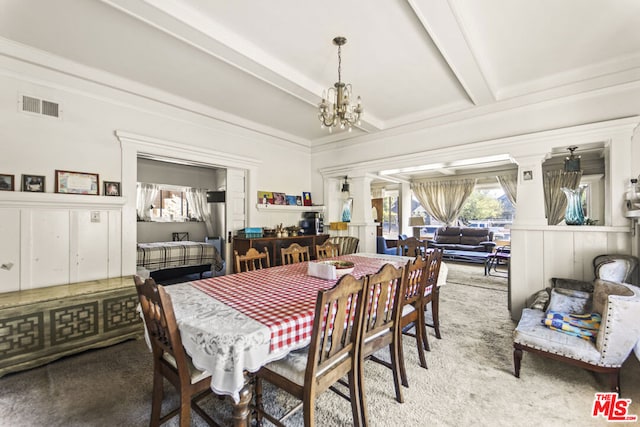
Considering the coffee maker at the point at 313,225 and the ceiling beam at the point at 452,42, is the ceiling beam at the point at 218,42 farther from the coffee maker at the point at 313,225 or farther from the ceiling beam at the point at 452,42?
the coffee maker at the point at 313,225

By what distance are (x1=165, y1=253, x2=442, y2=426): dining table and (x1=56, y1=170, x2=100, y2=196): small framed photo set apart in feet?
6.31

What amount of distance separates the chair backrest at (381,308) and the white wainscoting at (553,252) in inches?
95.0

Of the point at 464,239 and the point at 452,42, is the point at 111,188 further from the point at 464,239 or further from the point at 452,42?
the point at 464,239

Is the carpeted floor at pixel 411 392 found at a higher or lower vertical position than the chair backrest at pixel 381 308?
lower

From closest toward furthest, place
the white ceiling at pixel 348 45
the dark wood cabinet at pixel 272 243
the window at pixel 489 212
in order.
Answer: the white ceiling at pixel 348 45 < the dark wood cabinet at pixel 272 243 < the window at pixel 489 212

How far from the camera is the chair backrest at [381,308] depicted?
5.29 feet

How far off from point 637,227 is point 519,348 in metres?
1.81

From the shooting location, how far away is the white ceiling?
2.10m

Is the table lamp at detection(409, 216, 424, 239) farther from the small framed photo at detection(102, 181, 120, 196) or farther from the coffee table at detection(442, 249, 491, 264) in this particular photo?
the small framed photo at detection(102, 181, 120, 196)

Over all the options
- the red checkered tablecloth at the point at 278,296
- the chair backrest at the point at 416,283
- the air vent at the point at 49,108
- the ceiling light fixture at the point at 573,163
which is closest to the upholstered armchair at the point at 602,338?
the chair backrest at the point at 416,283

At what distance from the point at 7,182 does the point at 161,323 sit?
2551 mm

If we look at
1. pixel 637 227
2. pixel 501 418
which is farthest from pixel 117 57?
pixel 637 227

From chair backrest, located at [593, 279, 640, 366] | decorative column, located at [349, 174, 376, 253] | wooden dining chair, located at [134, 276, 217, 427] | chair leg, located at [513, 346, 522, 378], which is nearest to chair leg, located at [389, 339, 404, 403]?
chair leg, located at [513, 346, 522, 378]

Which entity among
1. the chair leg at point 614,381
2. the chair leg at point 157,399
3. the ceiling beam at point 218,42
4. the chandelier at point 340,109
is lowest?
the chair leg at point 614,381
